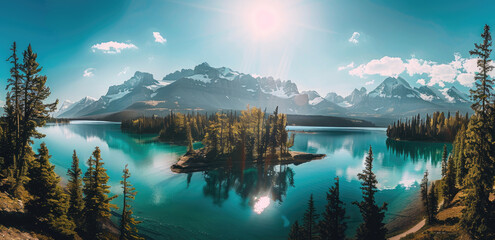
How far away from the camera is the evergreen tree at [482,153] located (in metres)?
20.9

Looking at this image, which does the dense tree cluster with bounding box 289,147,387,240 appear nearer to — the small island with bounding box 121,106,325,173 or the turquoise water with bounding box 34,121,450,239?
the turquoise water with bounding box 34,121,450,239

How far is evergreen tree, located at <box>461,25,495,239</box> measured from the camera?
20.9 m

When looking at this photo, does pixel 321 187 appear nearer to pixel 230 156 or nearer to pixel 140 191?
pixel 230 156

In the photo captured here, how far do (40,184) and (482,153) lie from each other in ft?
152

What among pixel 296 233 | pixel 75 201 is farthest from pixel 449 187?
pixel 75 201

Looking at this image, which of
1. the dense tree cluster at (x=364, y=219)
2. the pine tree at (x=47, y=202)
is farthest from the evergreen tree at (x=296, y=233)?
the pine tree at (x=47, y=202)

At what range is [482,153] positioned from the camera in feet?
69.4

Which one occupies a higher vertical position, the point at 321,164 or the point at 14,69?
the point at 14,69

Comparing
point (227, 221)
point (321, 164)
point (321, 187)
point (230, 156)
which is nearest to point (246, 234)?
point (227, 221)

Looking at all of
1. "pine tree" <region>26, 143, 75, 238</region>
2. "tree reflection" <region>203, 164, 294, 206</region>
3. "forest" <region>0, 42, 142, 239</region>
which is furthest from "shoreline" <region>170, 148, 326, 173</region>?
"pine tree" <region>26, 143, 75, 238</region>

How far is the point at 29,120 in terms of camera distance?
27312mm

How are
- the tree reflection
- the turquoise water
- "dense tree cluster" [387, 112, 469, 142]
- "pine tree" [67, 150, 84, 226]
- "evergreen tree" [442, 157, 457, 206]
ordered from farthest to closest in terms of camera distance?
"dense tree cluster" [387, 112, 469, 142]
the tree reflection
"evergreen tree" [442, 157, 457, 206]
the turquoise water
"pine tree" [67, 150, 84, 226]

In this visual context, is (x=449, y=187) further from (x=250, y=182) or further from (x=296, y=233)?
(x=250, y=182)

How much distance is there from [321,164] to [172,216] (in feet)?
194
